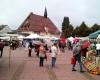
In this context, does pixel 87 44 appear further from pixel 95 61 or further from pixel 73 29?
pixel 73 29

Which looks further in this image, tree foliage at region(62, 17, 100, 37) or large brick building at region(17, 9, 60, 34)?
large brick building at region(17, 9, 60, 34)

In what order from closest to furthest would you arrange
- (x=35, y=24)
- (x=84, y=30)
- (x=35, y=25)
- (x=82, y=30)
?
(x=84, y=30) → (x=82, y=30) → (x=35, y=25) → (x=35, y=24)

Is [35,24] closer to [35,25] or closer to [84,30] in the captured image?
[35,25]

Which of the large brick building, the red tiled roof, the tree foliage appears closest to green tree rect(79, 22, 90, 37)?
the tree foliage

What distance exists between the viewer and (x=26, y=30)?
105000 millimetres

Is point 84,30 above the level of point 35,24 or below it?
below

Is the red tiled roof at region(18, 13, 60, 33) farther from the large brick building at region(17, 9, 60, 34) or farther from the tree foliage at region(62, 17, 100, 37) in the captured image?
the tree foliage at region(62, 17, 100, 37)

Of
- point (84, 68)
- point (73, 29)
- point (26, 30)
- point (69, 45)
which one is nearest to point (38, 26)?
point (26, 30)

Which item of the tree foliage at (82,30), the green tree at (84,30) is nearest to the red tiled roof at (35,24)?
the tree foliage at (82,30)

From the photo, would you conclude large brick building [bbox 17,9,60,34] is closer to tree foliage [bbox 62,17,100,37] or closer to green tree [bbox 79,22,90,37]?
tree foliage [bbox 62,17,100,37]

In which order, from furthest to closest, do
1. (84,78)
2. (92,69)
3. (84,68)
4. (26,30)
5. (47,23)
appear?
(47,23)
(26,30)
(84,68)
(92,69)
(84,78)

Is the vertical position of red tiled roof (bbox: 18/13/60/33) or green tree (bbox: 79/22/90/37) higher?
red tiled roof (bbox: 18/13/60/33)

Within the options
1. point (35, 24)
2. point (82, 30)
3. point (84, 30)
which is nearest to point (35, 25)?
point (35, 24)

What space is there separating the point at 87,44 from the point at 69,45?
3221cm
